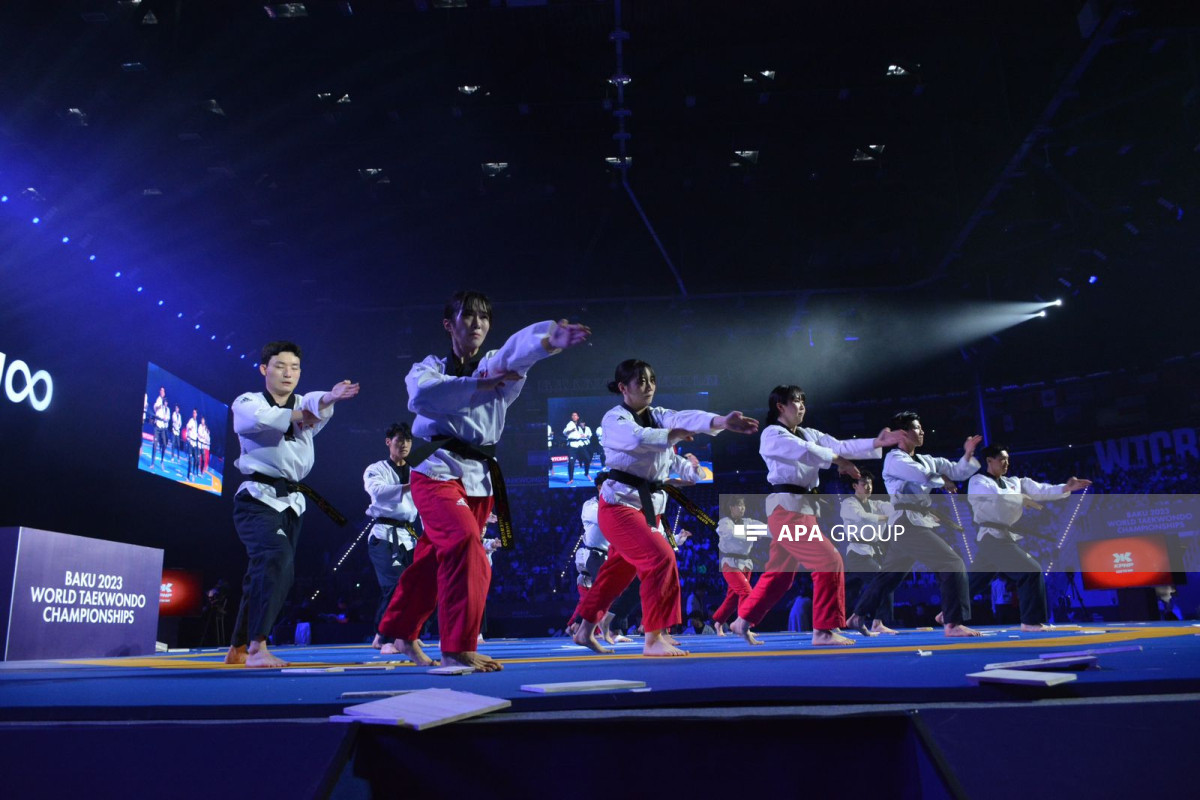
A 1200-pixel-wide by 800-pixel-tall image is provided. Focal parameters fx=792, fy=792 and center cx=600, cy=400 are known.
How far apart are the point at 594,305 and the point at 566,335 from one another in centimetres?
1188

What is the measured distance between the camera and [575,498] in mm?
18719

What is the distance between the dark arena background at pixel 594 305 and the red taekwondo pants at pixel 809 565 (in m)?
0.43

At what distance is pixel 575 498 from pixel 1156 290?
12188 millimetres

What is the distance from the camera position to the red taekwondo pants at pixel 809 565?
19.2 ft

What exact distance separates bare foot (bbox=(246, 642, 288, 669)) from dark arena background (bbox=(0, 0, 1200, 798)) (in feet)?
0.57

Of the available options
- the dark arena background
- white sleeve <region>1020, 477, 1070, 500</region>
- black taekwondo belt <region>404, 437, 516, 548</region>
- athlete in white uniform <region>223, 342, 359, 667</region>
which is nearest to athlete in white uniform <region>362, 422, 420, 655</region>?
the dark arena background

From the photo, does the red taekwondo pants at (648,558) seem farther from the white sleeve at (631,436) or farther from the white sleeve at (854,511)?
the white sleeve at (854,511)

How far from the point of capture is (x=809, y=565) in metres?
5.86

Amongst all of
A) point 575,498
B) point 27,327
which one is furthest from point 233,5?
point 575,498

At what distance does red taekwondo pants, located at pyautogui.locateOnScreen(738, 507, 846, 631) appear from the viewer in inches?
230

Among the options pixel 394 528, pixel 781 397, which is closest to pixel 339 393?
pixel 781 397

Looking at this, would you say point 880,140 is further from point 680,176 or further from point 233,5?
point 233,5

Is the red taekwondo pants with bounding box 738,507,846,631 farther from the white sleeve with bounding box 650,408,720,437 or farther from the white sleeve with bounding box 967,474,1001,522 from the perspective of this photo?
the white sleeve with bounding box 967,474,1001,522

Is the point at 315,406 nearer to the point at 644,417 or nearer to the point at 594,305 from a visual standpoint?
the point at 644,417
